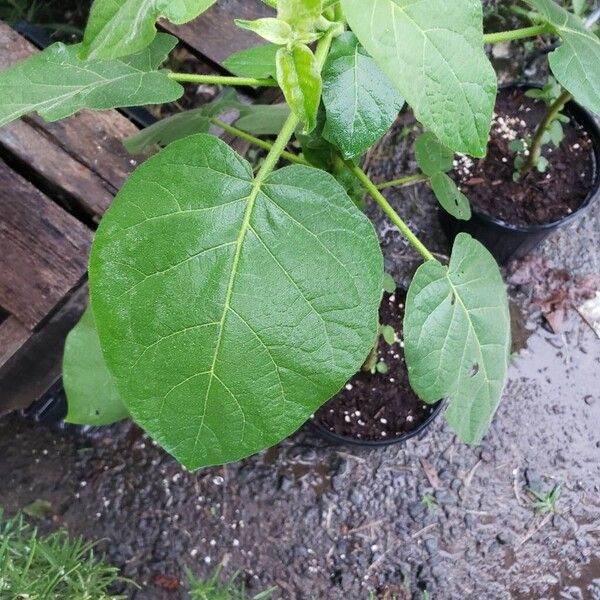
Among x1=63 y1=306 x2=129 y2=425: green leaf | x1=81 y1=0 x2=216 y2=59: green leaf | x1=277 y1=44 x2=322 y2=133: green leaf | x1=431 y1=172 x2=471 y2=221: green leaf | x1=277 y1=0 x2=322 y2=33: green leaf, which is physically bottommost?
x1=431 y1=172 x2=471 y2=221: green leaf

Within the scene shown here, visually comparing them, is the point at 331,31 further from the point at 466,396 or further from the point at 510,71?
the point at 510,71

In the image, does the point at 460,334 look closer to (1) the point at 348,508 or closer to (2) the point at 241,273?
(2) the point at 241,273

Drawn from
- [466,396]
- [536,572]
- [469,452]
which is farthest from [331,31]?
[536,572]

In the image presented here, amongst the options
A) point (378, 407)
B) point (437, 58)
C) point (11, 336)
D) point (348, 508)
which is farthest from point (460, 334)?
point (348, 508)

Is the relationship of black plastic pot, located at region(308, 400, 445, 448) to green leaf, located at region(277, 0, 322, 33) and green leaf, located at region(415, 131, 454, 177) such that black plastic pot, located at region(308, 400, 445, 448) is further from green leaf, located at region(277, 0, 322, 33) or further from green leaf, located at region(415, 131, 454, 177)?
green leaf, located at region(277, 0, 322, 33)

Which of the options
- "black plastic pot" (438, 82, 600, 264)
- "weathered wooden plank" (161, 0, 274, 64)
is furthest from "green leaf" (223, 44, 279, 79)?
"black plastic pot" (438, 82, 600, 264)

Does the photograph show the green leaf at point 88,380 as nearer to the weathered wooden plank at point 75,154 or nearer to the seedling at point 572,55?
the weathered wooden plank at point 75,154

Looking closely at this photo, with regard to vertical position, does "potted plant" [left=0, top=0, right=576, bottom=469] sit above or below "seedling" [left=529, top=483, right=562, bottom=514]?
above
